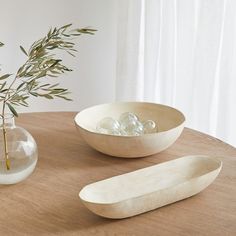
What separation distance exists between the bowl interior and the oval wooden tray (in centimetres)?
23

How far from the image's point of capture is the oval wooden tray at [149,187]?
917 mm

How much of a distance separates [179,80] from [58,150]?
3.17 feet

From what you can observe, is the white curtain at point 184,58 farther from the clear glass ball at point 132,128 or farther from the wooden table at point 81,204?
the clear glass ball at point 132,128

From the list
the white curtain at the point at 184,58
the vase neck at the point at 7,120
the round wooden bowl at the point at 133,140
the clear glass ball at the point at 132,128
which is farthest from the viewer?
the white curtain at the point at 184,58

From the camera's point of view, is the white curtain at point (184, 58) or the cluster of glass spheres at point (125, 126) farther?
the white curtain at point (184, 58)

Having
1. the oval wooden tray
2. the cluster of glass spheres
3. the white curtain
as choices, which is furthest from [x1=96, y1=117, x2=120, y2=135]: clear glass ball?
the white curtain

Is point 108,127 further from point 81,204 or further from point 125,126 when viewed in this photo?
point 81,204

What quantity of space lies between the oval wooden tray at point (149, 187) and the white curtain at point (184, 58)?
2.78 ft

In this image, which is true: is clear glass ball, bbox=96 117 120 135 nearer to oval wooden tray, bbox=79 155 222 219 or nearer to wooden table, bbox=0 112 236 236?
wooden table, bbox=0 112 236 236

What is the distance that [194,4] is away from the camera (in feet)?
6.40

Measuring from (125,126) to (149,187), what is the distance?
0.29 metres

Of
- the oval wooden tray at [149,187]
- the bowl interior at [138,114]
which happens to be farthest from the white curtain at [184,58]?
the oval wooden tray at [149,187]

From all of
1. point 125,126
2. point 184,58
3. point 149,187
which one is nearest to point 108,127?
point 125,126

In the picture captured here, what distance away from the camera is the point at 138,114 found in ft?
4.75
